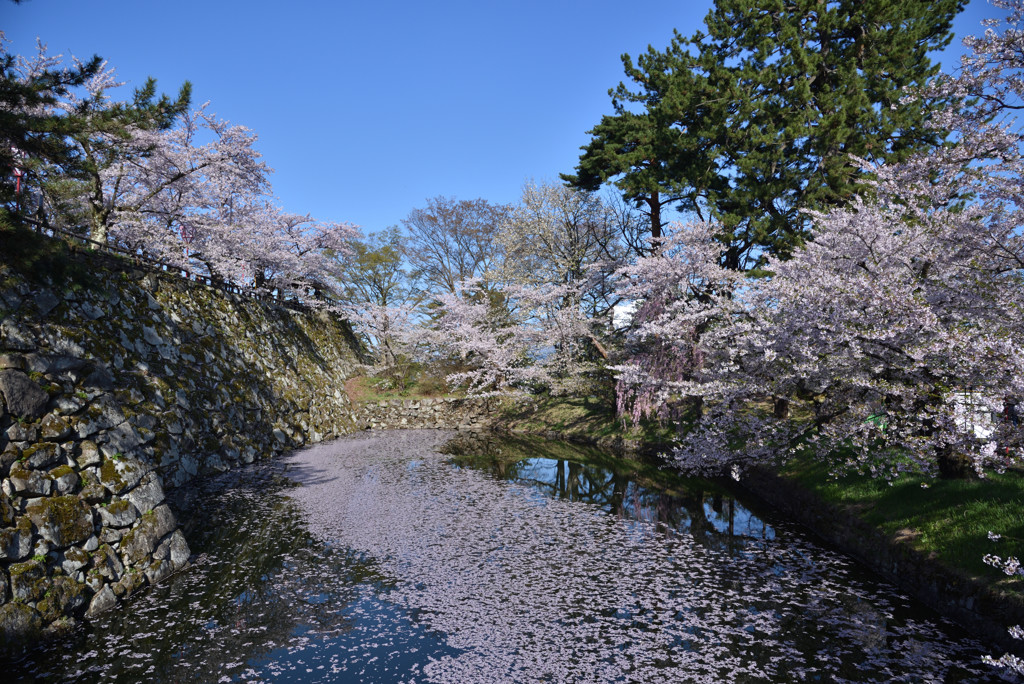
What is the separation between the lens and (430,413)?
99.3 feet

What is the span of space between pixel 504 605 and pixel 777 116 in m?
20.8

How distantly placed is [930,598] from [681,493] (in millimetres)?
7479

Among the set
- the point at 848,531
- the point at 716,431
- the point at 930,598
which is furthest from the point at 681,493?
the point at 930,598

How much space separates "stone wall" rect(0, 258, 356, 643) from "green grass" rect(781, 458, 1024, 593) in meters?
12.9

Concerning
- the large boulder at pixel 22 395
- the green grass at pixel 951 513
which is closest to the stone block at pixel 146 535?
the large boulder at pixel 22 395

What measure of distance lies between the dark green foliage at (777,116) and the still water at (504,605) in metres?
12.0

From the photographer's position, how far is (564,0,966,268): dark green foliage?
1872 centimetres

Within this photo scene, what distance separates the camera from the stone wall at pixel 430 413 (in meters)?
29.2

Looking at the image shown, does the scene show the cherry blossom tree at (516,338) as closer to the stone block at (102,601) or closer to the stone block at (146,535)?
the stone block at (146,535)

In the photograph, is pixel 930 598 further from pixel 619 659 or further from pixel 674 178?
pixel 674 178

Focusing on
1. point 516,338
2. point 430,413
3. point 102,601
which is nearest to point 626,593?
point 102,601

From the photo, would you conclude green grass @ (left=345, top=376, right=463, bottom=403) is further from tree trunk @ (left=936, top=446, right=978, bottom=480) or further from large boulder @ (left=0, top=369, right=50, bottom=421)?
tree trunk @ (left=936, top=446, right=978, bottom=480)

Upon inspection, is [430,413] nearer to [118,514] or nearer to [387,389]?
[387,389]

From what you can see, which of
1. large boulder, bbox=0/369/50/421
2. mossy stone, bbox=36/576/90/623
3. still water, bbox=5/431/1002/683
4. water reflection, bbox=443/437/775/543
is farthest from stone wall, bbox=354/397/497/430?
mossy stone, bbox=36/576/90/623
